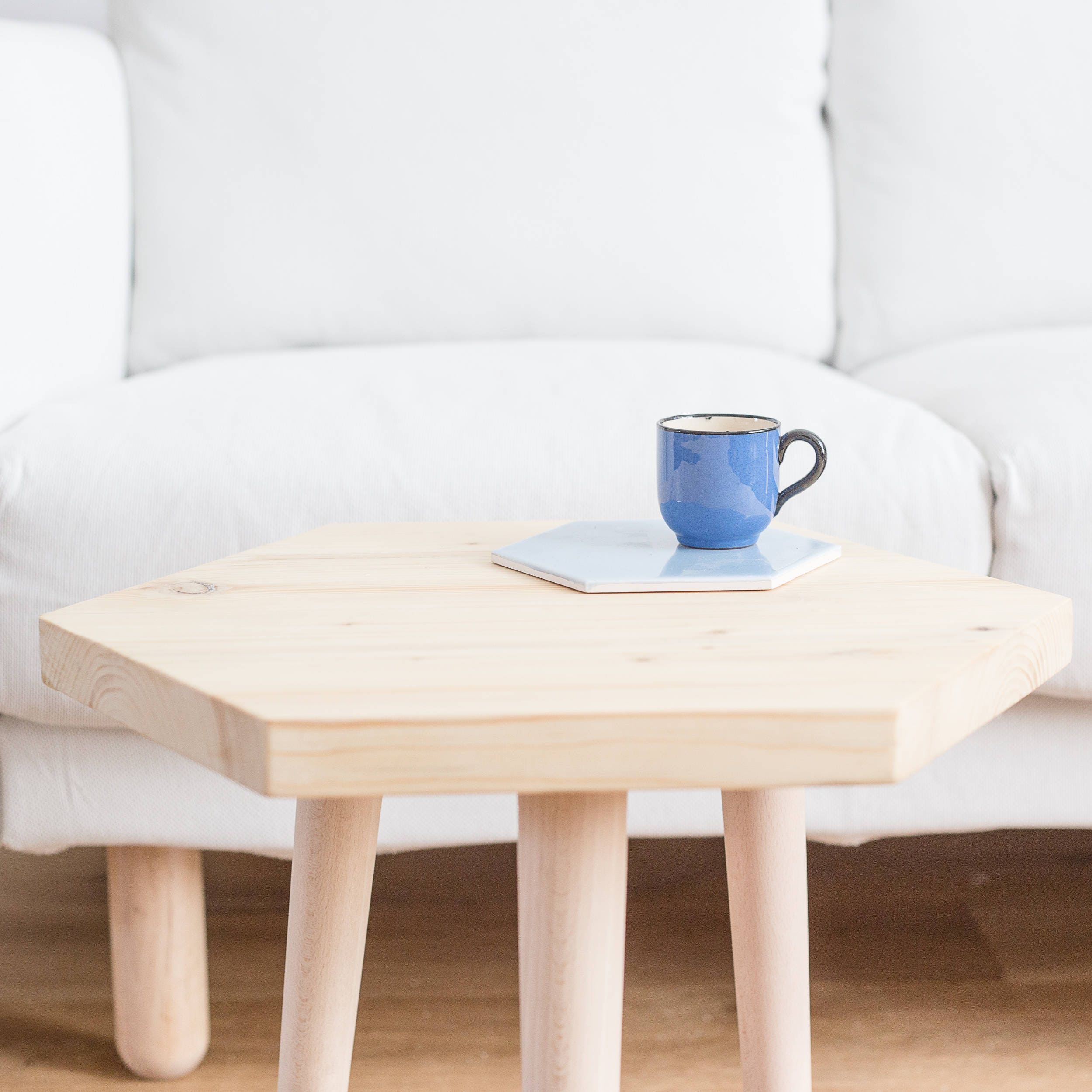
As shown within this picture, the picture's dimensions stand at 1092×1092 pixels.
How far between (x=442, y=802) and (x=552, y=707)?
1.50 feet

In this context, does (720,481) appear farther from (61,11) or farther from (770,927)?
(61,11)

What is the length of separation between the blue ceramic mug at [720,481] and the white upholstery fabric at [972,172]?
29.8 inches

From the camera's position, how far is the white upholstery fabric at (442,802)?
83 cm

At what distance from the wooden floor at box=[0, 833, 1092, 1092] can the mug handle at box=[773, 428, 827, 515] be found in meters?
0.48

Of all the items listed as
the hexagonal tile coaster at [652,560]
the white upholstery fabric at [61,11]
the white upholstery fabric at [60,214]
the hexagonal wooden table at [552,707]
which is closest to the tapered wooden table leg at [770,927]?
the hexagonal wooden table at [552,707]

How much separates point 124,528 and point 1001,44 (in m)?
1.04

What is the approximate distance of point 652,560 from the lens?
0.60m

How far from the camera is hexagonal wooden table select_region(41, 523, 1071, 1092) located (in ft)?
1.35

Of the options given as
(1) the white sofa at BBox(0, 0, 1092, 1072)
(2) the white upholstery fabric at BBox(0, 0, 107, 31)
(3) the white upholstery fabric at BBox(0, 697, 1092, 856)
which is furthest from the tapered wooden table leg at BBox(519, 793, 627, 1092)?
(2) the white upholstery fabric at BBox(0, 0, 107, 31)

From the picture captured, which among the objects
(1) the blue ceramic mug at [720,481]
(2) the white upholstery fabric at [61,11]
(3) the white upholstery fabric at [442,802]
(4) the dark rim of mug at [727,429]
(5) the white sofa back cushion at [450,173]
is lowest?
(3) the white upholstery fabric at [442,802]

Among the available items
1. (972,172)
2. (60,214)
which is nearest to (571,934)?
(60,214)

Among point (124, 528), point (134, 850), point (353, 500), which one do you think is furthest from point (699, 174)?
point (134, 850)

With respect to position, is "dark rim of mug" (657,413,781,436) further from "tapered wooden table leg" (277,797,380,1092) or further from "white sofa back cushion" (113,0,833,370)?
"white sofa back cushion" (113,0,833,370)

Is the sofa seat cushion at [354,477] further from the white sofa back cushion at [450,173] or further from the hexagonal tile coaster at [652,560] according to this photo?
the white sofa back cushion at [450,173]
